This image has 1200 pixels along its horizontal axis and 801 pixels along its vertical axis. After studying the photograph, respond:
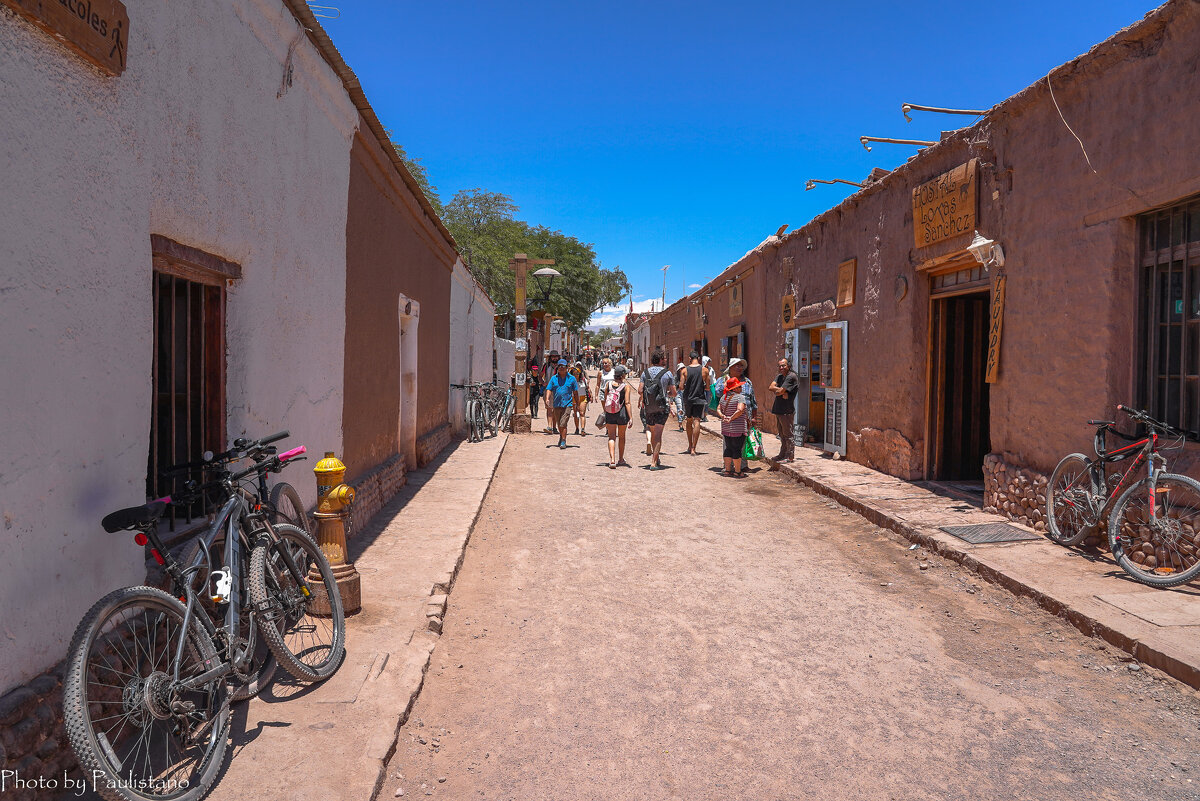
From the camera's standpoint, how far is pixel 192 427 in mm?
3760

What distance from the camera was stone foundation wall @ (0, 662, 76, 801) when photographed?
2184mm

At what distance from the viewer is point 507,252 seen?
31.5 metres

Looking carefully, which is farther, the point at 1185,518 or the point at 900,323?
the point at 900,323

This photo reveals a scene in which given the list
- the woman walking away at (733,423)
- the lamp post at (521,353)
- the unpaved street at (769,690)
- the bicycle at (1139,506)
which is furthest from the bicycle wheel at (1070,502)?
the lamp post at (521,353)

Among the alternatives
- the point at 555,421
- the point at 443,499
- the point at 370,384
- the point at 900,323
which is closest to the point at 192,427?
the point at 370,384

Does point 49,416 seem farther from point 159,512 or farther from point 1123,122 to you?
point 1123,122

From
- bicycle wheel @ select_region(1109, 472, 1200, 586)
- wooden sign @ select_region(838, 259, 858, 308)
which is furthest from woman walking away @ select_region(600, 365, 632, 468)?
bicycle wheel @ select_region(1109, 472, 1200, 586)

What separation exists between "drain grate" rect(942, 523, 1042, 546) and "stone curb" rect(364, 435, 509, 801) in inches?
164

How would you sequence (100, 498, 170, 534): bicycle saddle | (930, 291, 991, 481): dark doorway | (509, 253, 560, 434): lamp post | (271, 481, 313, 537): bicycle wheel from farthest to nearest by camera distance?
(509, 253, 560, 434): lamp post
(930, 291, 991, 481): dark doorway
(271, 481, 313, 537): bicycle wheel
(100, 498, 170, 534): bicycle saddle

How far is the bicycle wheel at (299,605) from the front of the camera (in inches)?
123

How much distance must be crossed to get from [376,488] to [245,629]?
3903 millimetres

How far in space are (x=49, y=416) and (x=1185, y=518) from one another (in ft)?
20.2

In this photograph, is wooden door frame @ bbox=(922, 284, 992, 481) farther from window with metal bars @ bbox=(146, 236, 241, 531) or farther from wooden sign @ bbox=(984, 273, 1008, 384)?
window with metal bars @ bbox=(146, 236, 241, 531)

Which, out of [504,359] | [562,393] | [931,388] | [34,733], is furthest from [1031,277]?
[504,359]
